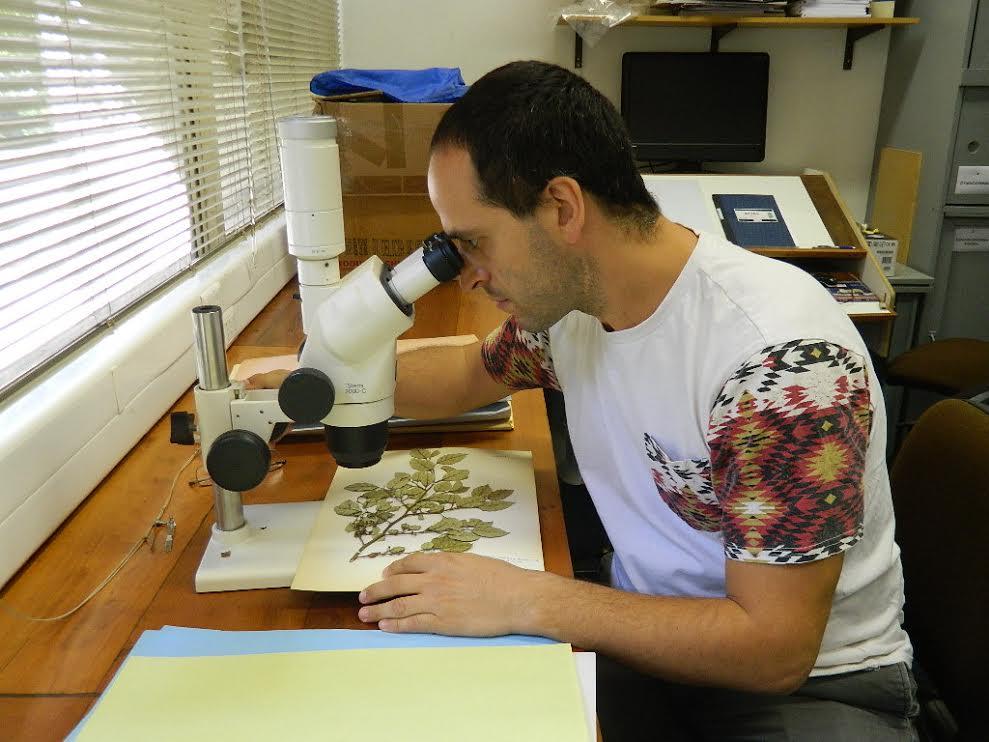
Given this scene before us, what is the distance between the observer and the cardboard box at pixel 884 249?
2766 millimetres

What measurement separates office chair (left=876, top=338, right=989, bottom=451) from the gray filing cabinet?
0.43 m

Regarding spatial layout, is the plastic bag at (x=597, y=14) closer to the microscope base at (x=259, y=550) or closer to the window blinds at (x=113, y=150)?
the window blinds at (x=113, y=150)

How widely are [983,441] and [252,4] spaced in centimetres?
192

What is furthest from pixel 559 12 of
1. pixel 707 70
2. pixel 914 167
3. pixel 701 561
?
pixel 701 561

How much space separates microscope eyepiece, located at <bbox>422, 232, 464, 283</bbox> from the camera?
87cm

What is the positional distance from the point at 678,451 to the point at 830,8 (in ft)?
7.52

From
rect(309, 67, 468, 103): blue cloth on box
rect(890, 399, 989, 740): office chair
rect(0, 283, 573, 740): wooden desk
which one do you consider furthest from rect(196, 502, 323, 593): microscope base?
rect(309, 67, 468, 103): blue cloth on box

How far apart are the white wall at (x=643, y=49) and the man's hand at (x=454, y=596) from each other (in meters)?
2.34

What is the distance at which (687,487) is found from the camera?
3.19 feet

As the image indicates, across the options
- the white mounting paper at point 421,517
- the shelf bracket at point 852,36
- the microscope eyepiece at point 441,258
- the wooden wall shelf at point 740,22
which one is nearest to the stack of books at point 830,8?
the wooden wall shelf at point 740,22

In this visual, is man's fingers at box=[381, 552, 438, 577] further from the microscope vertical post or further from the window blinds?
the window blinds

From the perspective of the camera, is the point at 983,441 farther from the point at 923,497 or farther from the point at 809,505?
the point at 809,505

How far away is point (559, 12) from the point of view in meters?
2.84

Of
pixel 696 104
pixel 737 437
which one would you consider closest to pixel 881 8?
pixel 696 104
